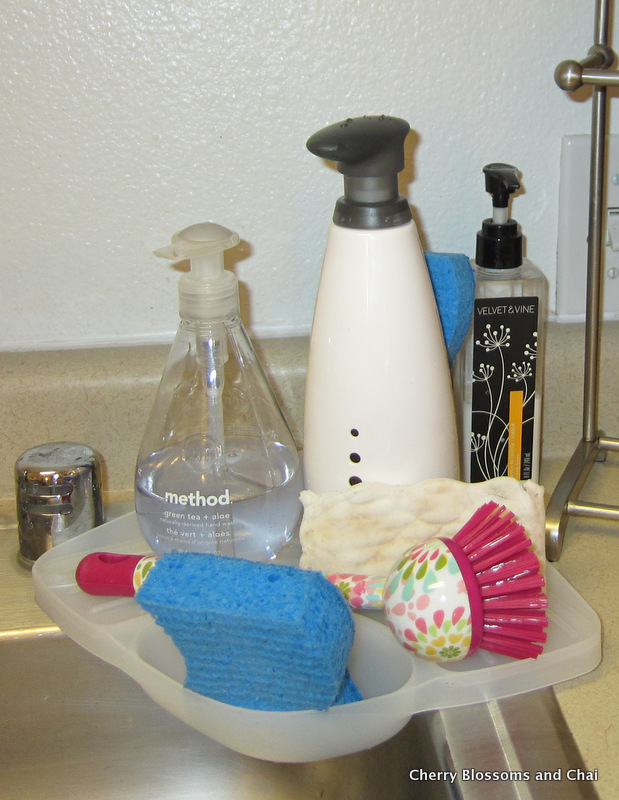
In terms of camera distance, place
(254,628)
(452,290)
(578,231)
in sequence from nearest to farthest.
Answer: (254,628) → (452,290) → (578,231)

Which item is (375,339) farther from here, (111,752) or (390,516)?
(111,752)

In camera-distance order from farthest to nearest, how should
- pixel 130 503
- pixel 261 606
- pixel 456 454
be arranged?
pixel 130 503, pixel 456 454, pixel 261 606

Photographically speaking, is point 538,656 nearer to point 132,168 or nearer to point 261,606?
point 261,606

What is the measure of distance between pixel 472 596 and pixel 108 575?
0.61ft

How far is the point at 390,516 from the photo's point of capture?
420 mm

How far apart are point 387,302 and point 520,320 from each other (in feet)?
0.33

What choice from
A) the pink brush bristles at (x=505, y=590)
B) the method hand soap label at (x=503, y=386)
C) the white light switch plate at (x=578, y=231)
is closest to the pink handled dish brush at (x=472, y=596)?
the pink brush bristles at (x=505, y=590)

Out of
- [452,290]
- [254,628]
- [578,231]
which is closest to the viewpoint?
[254,628]

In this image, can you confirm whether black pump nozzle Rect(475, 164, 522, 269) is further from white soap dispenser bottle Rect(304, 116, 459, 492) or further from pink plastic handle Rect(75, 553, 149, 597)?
pink plastic handle Rect(75, 553, 149, 597)

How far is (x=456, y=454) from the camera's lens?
1.48 ft

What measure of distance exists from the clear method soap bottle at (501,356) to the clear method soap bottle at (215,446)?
0.11m

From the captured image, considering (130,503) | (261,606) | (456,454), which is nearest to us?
(261,606)

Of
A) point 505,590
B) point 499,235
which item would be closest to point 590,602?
point 505,590

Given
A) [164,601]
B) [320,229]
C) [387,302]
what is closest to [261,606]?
[164,601]
